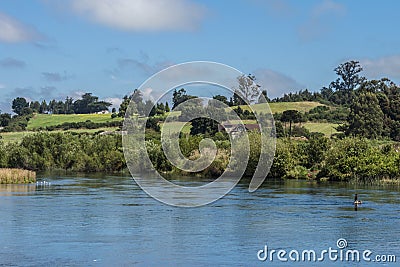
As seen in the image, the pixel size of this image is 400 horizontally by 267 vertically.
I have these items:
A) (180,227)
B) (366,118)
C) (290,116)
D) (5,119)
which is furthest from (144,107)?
(180,227)

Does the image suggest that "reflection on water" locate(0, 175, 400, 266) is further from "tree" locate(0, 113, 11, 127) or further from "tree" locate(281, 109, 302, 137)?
"tree" locate(0, 113, 11, 127)

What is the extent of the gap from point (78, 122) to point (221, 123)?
4515 cm

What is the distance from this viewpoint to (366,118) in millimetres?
95250

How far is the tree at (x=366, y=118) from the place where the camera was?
94500mm

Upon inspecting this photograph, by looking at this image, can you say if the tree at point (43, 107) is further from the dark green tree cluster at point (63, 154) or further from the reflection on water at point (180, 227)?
the reflection on water at point (180, 227)

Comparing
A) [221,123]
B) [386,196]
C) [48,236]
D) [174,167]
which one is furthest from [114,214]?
[221,123]

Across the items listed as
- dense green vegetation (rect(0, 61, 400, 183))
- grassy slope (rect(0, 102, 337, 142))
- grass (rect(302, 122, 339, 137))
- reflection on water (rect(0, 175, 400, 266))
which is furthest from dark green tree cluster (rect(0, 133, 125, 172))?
reflection on water (rect(0, 175, 400, 266))

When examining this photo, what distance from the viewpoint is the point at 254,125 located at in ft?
299

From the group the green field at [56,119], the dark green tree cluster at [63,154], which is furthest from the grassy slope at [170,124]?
the dark green tree cluster at [63,154]

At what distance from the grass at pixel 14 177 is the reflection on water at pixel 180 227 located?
816 cm

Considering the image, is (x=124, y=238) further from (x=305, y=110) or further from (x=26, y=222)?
(x=305, y=110)

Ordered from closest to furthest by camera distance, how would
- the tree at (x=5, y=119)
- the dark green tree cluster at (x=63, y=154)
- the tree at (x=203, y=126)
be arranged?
1. the dark green tree cluster at (x=63, y=154)
2. the tree at (x=203, y=126)
3. the tree at (x=5, y=119)

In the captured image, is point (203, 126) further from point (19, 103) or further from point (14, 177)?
point (19, 103)

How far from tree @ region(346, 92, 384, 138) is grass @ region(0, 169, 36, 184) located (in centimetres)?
5145
